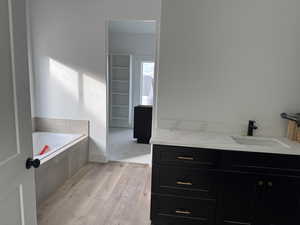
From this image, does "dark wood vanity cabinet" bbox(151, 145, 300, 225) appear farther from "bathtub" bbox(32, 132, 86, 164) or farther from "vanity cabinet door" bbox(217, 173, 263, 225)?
"bathtub" bbox(32, 132, 86, 164)

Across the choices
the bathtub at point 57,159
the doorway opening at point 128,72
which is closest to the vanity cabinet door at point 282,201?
the bathtub at point 57,159

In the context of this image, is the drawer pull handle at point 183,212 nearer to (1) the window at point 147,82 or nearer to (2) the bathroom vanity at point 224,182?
(2) the bathroom vanity at point 224,182

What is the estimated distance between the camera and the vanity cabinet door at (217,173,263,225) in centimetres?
177

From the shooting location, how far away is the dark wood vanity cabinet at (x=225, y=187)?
68.6 inches

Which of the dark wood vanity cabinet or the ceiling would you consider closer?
the dark wood vanity cabinet

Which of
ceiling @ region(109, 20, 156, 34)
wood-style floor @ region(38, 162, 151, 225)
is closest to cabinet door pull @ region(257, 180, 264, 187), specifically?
wood-style floor @ region(38, 162, 151, 225)

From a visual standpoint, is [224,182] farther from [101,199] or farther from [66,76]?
[66,76]

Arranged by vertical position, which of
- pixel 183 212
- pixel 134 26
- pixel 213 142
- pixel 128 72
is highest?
pixel 134 26

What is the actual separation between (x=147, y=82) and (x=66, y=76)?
3.38 m

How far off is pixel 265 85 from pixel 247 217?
4.21 feet

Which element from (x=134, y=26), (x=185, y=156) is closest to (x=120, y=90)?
(x=134, y=26)

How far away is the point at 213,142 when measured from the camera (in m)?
1.85

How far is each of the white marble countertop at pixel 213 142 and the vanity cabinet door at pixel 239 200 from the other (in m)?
0.24

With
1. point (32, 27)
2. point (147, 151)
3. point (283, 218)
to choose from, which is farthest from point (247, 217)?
point (32, 27)
